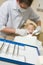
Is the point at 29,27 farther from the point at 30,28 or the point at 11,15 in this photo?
the point at 11,15

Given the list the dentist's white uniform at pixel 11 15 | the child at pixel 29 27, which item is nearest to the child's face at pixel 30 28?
the child at pixel 29 27

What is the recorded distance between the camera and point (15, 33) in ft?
4.71

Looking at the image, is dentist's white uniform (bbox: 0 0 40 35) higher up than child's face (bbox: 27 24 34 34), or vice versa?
dentist's white uniform (bbox: 0 0 40 35)

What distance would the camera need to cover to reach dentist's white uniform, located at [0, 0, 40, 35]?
1551 millimetres

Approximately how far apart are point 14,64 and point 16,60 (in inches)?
0.7

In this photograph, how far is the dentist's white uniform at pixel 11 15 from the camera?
5.09ft

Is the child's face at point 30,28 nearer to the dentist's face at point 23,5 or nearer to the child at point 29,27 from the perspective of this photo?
the child at point 29,27

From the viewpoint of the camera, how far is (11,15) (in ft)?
5.17

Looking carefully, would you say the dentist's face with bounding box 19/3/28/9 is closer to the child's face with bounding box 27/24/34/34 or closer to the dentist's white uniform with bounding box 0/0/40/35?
the dentist's white uniform with bounding box 0/0/40/35

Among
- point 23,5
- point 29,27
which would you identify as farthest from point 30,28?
point 23,5

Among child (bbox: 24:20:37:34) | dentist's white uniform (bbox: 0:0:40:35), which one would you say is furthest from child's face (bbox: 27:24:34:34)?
dentist's white uniform (bbox: 0:0:40:35)

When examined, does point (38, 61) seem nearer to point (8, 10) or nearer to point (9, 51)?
point (9, 51)

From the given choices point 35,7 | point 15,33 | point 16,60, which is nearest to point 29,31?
point 15,33

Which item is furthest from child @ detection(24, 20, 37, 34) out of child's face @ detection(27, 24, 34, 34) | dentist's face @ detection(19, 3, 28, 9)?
dentist's face @ detection(19, 3, 28, 9)
